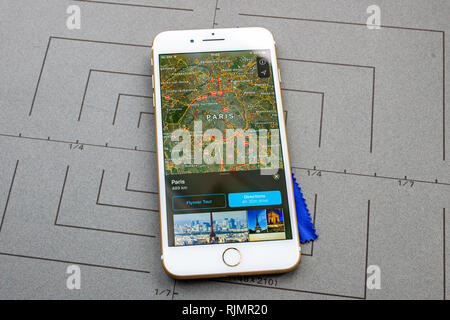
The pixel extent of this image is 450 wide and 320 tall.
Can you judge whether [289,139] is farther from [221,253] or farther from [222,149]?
[221,253]

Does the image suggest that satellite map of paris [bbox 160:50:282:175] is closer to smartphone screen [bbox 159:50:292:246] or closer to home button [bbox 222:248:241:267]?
A: smartphone screen [bbox 159:50:292:246]

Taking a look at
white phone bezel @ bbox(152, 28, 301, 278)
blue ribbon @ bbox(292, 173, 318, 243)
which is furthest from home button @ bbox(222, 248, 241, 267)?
blue ribbon @ bbox(292, 173, 318, 243)

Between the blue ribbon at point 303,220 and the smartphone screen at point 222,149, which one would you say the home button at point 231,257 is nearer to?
the smartphone screen at point 222,149

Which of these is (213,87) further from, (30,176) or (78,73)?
(30,176)

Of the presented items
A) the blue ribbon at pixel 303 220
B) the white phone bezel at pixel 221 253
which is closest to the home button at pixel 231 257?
the white phone bezel at pixel 221 253

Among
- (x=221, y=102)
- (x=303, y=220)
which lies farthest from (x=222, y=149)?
(x=303, y=220)

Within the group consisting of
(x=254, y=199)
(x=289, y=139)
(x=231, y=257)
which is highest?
(x=289, y=139)
